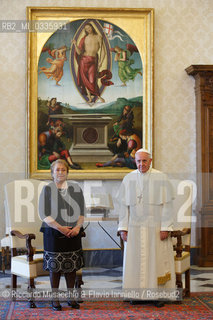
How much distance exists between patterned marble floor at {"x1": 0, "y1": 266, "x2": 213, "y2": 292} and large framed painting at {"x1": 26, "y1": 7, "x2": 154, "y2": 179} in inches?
65.7

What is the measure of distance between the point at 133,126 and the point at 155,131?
0.41m

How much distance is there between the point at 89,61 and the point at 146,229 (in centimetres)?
389

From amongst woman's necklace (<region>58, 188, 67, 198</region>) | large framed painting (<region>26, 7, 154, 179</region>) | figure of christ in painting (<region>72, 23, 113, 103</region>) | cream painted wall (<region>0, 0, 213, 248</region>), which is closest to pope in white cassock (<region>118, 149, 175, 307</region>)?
woman's necklace (<region>58, 188, 67, 198</region>)

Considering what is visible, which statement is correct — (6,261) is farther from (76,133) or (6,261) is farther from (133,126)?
(133,126)

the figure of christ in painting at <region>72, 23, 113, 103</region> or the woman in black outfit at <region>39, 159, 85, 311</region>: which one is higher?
the figure of christ in painting at <region>72, 23, 113, 103</region>

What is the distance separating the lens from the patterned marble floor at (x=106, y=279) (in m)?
7.55

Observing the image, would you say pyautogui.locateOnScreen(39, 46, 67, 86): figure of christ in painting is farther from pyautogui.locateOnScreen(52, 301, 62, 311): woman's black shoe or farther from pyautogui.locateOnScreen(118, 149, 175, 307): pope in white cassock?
pyautogui.locateOnScreen(52, 301, 62, 311): woman's black shoe

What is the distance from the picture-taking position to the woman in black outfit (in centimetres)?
618

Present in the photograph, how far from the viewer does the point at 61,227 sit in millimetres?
6184

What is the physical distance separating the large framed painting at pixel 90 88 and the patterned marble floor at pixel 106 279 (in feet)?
5.47

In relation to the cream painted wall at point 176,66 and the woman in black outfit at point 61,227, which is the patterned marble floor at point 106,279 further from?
the cream painted wall at point 176,66

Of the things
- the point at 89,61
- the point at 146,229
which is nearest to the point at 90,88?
the point at 89,61

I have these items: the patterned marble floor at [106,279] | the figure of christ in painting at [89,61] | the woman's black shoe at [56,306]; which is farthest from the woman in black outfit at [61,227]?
the figure of christ in painting at [89,61]

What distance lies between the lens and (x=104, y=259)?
30.2 feet
